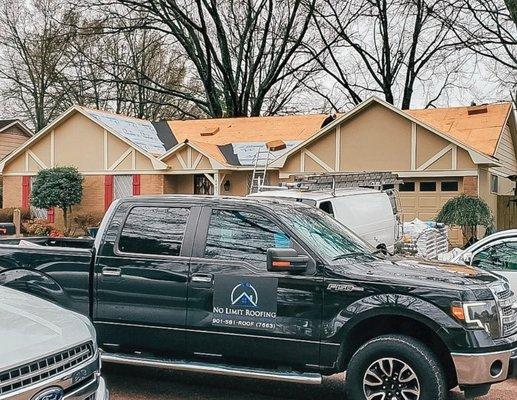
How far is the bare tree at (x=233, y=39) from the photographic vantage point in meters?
35.3

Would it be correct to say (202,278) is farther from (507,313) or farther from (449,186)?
(449,186)

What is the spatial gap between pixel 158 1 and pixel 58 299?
102 feet

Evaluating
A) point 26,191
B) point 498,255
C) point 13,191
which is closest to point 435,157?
point 498,255

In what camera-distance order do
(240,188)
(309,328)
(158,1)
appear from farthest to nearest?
(158,1) → (240,188) → (309,328)

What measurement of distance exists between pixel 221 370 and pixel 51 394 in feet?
7.61

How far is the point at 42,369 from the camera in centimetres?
331

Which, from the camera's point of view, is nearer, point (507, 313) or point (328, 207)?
point (507, 313)

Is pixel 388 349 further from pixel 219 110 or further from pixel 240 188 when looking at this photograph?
pixel 219 110

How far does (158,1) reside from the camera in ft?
114

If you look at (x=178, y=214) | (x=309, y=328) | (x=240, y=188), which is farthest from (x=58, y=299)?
(x=240, y=188)

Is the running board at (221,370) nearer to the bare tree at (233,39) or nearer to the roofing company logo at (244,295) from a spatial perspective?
the roofing company logo at (244,295)

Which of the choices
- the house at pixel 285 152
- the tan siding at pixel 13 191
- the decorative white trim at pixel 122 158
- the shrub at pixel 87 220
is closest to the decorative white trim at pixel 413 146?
the house at pixel 285 152

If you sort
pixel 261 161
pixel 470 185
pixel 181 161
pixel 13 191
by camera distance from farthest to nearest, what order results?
pixel 13 191, pixel 181 161, pixel 261 161, pixel 470 185

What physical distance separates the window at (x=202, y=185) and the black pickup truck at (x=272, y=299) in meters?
18.9
